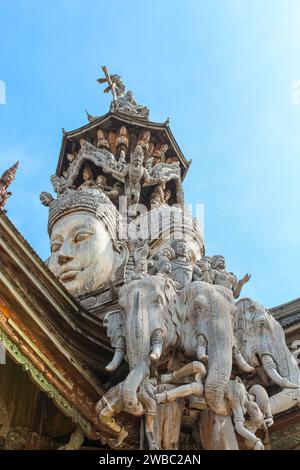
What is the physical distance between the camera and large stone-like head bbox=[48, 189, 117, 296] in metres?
10.7

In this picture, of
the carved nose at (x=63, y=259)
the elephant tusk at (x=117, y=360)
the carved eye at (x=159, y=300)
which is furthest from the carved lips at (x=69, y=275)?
the elephant tusk at (x=117, y=360)

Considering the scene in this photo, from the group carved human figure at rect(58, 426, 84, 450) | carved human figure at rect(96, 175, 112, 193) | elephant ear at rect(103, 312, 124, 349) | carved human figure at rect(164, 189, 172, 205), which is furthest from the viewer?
carved human figure at rect(164, 189, 172, 205)

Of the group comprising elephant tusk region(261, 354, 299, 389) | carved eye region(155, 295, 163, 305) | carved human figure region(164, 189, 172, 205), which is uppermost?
carved human figure region(164, 189, 172, 205)

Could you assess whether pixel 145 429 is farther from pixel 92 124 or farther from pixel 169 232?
pixel 92 124

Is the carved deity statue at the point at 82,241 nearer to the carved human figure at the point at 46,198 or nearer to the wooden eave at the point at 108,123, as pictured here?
the carved human figure at the point at 46,198

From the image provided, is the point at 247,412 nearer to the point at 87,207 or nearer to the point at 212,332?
the point at 212,332

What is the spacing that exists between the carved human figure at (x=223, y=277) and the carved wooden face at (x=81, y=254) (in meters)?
2.37

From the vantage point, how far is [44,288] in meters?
7.43

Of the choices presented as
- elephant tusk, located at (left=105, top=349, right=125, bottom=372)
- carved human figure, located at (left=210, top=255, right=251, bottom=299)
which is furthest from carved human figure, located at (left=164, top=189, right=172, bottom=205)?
elephant tusk, located at (left=105, top=349, right=125, bottom=372)

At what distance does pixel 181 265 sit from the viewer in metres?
8.58

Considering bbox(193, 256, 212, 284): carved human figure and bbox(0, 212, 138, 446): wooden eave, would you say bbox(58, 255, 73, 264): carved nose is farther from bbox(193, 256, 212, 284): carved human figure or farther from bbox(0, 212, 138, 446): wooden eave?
bbox(0, 212, 138, 446): wooden eave

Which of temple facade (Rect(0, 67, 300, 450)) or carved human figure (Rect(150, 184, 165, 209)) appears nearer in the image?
temple facade (Rect(0, 67, 300, 450))

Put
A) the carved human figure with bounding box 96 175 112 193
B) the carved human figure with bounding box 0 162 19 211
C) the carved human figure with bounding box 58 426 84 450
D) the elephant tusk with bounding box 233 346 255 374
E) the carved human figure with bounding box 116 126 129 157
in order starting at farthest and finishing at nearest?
the carved human figure with bounding box 116 126 129 157 < the carved human figure with bounding box 96 175 112 193 < the carved human figure with bounding box 0 162 19 211 < the elephant tusk with bounding box 233 346 255 374 < the carved human figure with bounding box 58 426 84 450

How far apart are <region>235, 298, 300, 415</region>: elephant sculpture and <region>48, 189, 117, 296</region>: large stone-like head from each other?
3.22 metres
